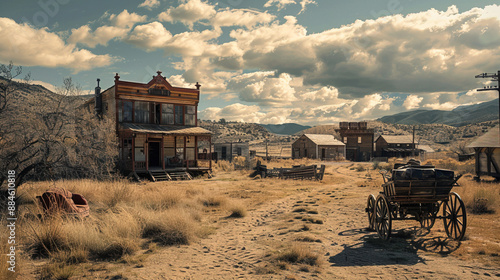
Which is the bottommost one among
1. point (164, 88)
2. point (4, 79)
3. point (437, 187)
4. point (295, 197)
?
point (295, 197)

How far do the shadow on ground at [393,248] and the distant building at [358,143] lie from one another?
→ 53388 millimetres

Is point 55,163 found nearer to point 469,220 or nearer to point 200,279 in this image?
point 200,279

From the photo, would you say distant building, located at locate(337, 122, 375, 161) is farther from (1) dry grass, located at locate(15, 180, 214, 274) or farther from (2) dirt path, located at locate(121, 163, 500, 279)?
(1) dry grass, located at locate(15, 180, 214, 274)

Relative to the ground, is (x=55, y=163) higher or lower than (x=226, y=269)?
higher

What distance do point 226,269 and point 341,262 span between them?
2.21 meters

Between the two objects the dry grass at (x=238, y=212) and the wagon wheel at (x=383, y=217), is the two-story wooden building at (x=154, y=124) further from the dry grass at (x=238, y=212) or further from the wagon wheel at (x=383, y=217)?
the wagon wheel at (x=383, y=217)

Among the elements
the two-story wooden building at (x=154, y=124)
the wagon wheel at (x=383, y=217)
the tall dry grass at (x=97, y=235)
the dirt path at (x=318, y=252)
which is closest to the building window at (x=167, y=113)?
the two-story wooden building at (x=154, y=124)

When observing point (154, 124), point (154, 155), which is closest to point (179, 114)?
point (154, 124)

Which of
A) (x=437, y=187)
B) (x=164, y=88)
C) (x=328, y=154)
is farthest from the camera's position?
(x=328, y=154)

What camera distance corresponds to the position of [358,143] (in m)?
59.4

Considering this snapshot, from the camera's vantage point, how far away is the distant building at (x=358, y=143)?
5891cm

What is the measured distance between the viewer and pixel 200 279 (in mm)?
5309

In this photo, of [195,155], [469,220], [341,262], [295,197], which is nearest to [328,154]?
[195,155]

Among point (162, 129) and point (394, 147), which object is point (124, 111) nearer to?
point (162, 129)
